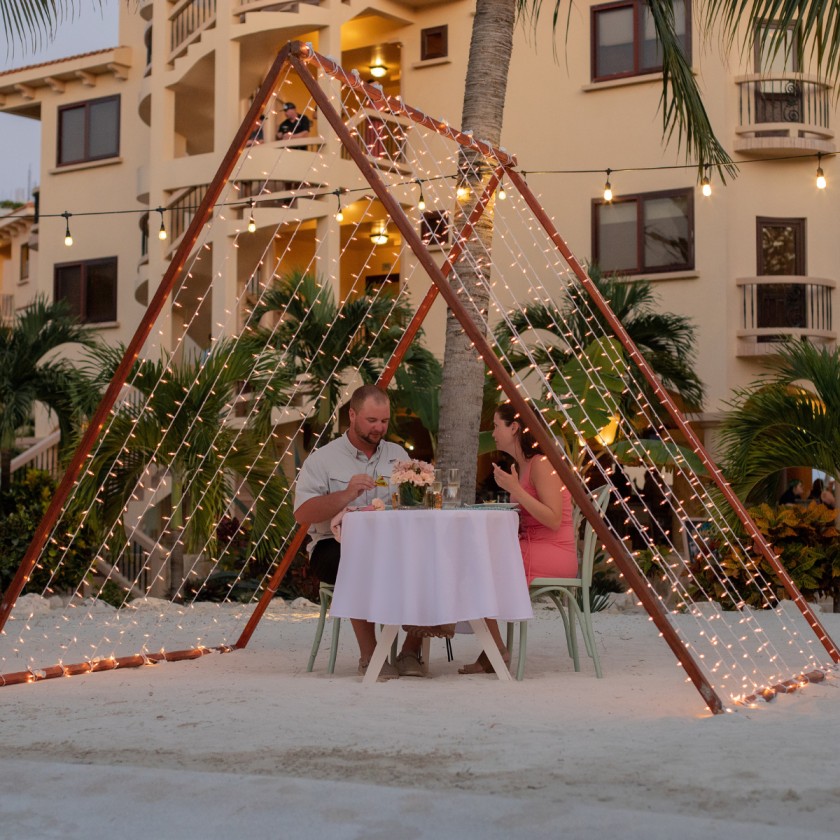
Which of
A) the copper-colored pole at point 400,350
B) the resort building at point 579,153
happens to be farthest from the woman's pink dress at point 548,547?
the resort building at point 579,153

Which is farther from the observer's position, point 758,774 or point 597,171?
point 597,171

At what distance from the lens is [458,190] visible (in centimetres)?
919

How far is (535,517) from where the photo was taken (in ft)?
22.0

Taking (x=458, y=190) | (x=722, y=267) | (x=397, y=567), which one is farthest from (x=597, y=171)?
(x=397, y=567)

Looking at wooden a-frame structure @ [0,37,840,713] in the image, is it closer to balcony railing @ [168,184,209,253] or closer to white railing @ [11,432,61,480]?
white railing @ [11,432,61,480]

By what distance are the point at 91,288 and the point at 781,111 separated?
37.4 ft

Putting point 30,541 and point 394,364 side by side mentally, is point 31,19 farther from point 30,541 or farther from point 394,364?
point 30,541

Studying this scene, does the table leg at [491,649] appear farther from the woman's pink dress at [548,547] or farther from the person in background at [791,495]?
the person in background at [791,495]

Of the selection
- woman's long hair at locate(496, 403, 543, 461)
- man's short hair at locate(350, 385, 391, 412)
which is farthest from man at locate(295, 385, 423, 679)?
woman's long hair at locate(496, 403, 543, 461)

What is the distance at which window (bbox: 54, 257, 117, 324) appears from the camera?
21953mm

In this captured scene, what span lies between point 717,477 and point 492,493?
8.63 meters

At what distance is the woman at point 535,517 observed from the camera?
6.73 meters

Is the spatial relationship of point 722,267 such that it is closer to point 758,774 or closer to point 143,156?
point 143,156

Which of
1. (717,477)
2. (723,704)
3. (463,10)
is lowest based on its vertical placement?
(723,704)
